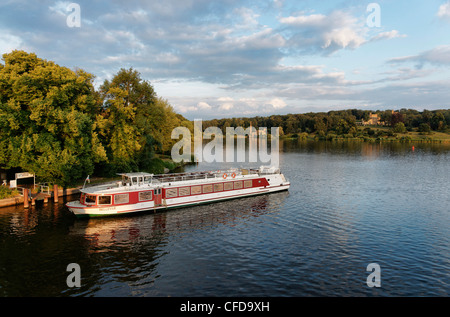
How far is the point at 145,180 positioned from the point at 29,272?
21728mm

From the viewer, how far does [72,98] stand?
170ft

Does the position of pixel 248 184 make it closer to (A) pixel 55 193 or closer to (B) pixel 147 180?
(B) pixel 147 180

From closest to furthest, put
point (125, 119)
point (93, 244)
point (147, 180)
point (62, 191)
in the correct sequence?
point (93, 244) → point (147, 180) → point (62, 191) → point (125, 119)

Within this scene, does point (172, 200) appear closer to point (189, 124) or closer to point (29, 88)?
point (29, 88)

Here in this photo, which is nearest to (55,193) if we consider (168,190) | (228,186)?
(168,190)

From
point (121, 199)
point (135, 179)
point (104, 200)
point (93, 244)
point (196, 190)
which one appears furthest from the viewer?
point (196, 190)

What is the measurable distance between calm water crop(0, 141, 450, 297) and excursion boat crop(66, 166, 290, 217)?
1656 millimetres

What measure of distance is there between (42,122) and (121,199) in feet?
63.2

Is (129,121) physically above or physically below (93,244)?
above

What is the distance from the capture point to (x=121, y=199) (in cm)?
4194

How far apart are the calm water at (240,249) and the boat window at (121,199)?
243 cm

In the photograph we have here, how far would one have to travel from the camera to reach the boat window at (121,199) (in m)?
41.6

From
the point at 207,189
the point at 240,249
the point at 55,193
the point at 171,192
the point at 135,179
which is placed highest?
the point at 135,179
